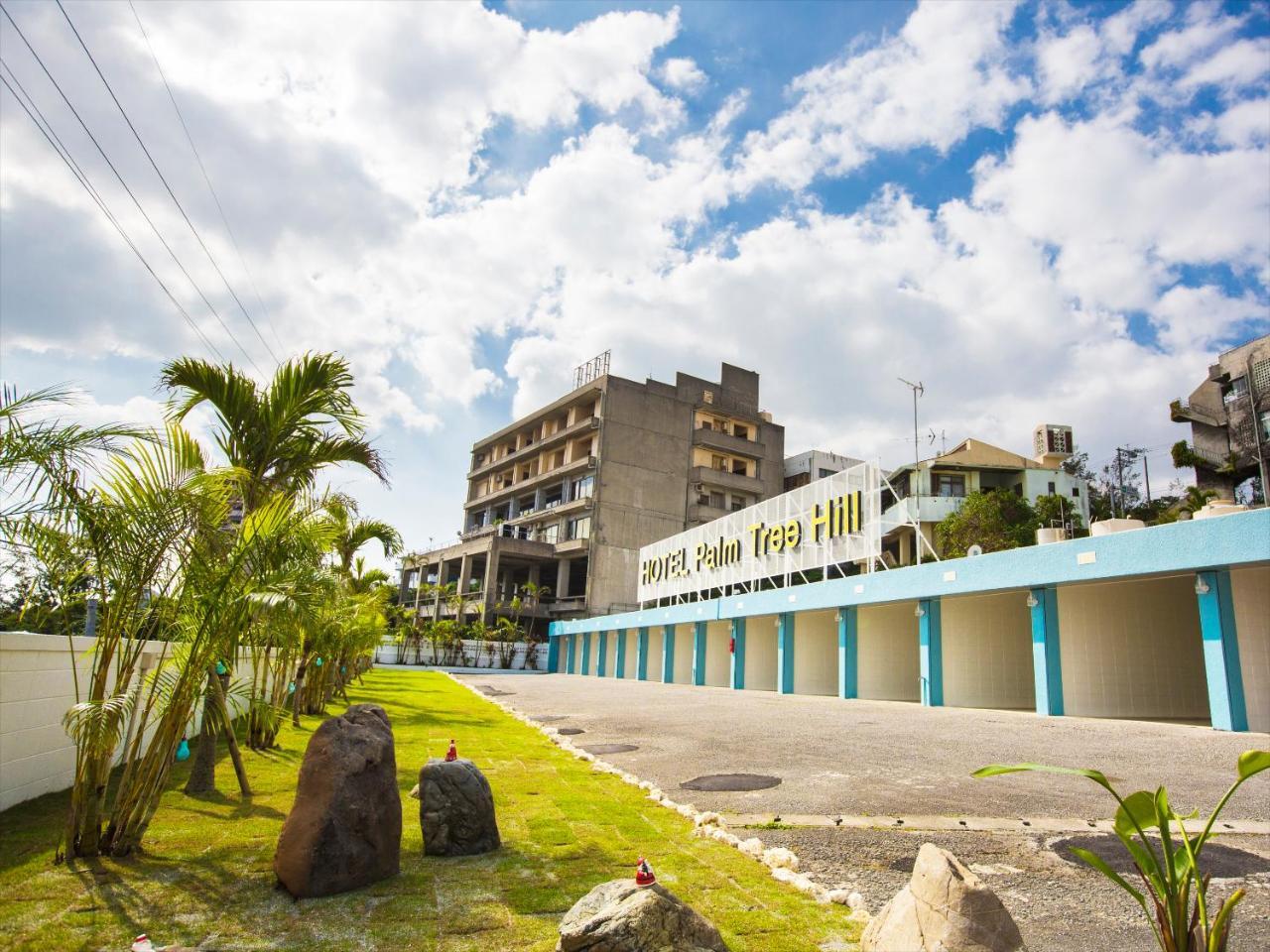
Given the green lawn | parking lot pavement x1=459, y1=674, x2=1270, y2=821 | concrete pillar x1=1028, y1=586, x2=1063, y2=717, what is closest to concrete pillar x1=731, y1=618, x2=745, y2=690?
parking lot pavement x1=459, y1=674, x2=1270, y2=821

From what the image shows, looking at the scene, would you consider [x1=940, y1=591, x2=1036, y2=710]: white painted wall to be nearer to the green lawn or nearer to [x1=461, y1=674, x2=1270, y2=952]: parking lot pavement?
[x1=461, y1=674, x2=1270, y2=952]: parking lot pavement

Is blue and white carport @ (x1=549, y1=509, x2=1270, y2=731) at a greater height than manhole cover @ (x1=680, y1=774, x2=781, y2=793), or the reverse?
blue and white carport @ (x1=549, y1=509, x2=1270, y2=731)

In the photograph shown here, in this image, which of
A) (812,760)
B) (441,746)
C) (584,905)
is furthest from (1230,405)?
(584,905)

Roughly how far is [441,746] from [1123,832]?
8748 mm

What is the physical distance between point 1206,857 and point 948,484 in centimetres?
4652

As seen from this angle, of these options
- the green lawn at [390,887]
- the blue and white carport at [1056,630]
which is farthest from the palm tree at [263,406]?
Result: the blue and white carport at [1056,630]

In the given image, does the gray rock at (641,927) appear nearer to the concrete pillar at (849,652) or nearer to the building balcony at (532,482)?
the concrete pillar at (849,652)

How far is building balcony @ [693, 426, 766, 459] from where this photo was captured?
60.3 meters

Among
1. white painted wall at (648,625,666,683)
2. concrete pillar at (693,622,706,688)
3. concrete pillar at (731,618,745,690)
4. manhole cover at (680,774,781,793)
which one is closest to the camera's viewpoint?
manhole cover at (680,774,781,793)

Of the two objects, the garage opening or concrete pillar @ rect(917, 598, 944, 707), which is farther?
the garage opening

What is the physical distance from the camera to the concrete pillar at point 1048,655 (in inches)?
625

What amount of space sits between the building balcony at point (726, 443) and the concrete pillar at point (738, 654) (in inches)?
1258

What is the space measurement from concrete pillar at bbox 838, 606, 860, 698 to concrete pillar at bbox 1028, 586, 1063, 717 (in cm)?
665

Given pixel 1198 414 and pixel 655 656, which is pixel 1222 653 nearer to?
pixel 655 656
